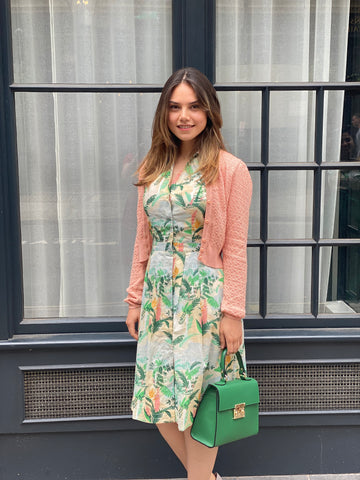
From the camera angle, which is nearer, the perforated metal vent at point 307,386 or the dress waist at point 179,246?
the dress waist at point 179,246

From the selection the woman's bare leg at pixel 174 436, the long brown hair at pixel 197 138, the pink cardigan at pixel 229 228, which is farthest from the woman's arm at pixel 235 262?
the woman's bare leg at pixel 174 436

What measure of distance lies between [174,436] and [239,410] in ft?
1.37

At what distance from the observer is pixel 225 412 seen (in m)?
2.49

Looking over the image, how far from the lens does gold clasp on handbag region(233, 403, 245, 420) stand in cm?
251

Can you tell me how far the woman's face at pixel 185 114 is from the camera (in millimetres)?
2514

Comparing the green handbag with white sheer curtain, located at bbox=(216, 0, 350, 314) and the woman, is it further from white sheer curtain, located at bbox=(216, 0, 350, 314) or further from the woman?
white sheer curtain, located at bbox=(216, 0, 350, 314)

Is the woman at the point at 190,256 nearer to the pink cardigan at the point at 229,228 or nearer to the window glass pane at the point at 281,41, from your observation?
the pink cardigan at the point at 229,228

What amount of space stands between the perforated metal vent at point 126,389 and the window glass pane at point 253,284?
312 millimetres

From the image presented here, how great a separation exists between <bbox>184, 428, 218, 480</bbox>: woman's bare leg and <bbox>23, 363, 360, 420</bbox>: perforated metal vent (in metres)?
0.62

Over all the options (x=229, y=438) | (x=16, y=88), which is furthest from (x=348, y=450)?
(x=16, y=88)

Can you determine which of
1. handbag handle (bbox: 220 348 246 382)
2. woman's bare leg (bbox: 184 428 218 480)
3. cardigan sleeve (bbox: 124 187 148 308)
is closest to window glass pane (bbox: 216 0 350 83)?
cardigan sleeve (bbox: 124 187 148 308)

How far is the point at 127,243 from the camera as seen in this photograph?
10.9 feet

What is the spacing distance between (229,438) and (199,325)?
473 millimetres

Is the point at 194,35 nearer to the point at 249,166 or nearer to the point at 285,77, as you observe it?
the point at 285,77
